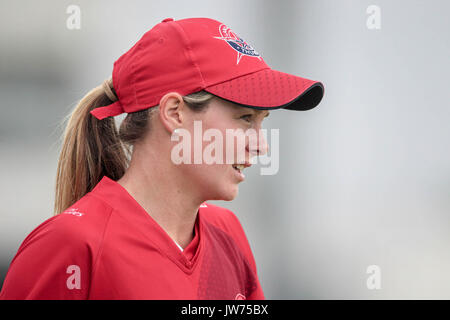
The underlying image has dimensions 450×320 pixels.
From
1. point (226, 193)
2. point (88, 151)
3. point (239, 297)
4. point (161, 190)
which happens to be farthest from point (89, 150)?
point (239, 297)

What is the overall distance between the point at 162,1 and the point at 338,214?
3.40ft

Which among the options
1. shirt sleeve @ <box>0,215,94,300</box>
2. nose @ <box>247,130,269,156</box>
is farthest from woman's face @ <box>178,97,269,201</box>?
shirt sleeve @ <box>0,215,94,300</box>

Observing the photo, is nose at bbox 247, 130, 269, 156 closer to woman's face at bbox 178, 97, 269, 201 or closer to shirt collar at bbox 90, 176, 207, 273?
woman's face at bbox 178, 97, 269, 201

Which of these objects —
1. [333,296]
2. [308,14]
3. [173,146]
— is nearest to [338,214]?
[333,296]

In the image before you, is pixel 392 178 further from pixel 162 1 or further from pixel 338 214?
pixel 162 1

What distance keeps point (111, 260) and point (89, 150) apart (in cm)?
28

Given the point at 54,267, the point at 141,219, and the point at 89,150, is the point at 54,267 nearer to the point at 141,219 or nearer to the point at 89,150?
the point at 141,219

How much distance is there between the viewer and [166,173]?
0.83 metres

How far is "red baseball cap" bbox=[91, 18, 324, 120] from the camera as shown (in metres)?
0.81

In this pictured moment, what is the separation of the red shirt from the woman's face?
110 mm

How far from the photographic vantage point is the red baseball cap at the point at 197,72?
2.66 ft

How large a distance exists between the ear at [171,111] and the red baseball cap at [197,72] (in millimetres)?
15

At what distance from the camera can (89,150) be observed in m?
0.93

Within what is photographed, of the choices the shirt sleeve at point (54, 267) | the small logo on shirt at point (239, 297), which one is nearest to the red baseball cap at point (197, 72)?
the shirt sleeve at point (54, 267)
